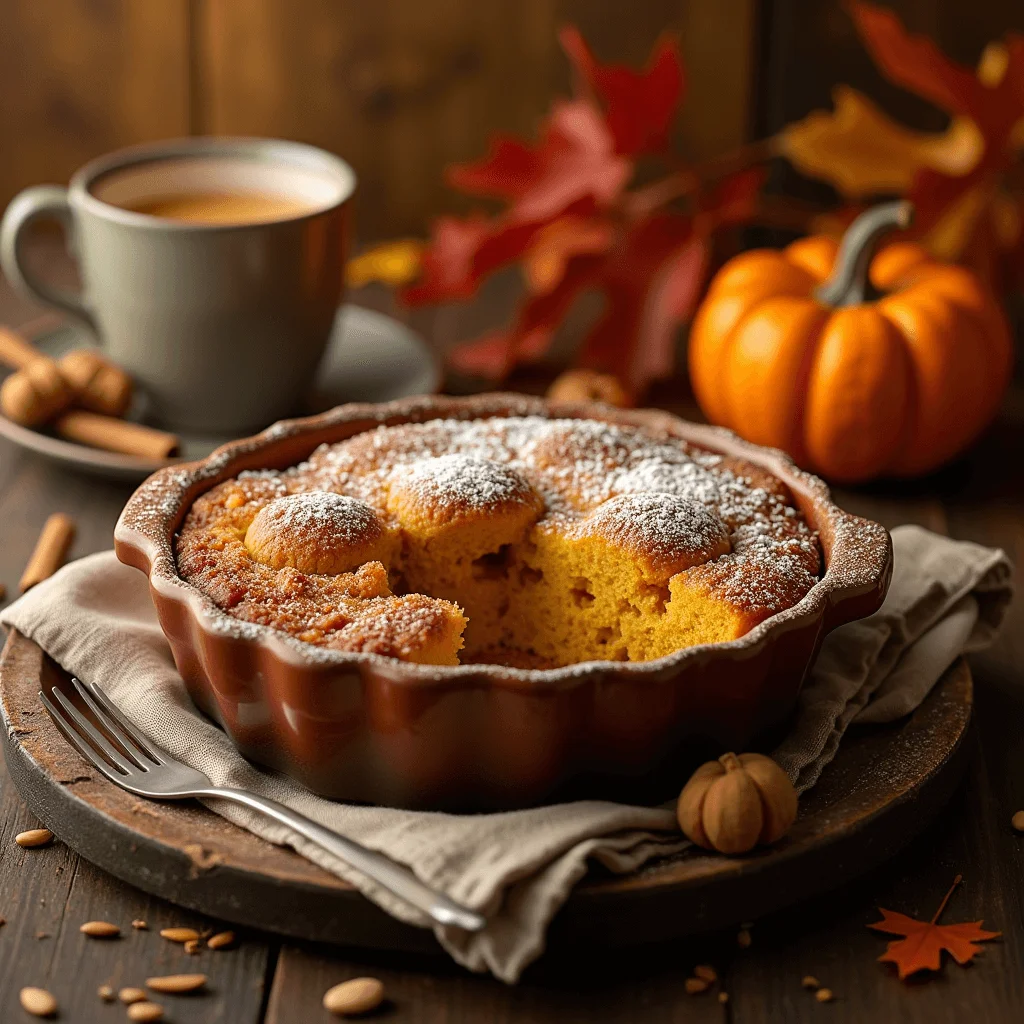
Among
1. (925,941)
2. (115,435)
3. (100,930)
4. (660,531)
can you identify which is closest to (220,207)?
(115,435)

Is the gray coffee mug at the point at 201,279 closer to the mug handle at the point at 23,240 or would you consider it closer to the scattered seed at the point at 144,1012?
the mug handle at the point at 23,240

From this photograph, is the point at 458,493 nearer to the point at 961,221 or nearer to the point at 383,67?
the point at 961,221

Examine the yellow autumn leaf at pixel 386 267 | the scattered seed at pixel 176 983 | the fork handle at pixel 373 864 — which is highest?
the fork handle at pixel 373 864

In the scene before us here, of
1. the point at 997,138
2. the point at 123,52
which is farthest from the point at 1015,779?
the point at 123,52

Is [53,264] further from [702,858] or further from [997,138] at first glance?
[702,858]

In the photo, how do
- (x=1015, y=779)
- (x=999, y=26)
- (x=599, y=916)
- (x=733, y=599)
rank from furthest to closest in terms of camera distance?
(x=999, y=26), (x=1015, y=779), (x=733, y=599), (x=599, y=916)

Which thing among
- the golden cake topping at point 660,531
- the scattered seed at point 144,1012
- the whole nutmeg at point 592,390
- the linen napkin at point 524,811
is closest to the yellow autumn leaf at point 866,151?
the whole nutmeg at point 592,390

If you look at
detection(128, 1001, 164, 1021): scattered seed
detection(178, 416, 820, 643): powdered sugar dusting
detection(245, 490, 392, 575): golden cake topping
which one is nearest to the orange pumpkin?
detection(178, 416, 820, 643): powdered sugar dusting
